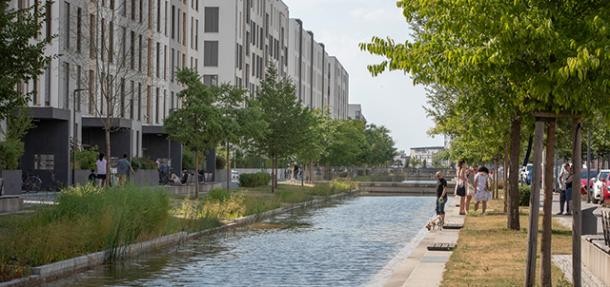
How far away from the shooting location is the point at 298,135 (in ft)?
194

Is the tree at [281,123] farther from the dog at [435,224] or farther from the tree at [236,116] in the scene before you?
the dog at [435,224]

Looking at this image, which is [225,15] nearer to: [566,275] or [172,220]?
[172,220]

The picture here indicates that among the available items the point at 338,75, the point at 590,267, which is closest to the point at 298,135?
the point at 590,267

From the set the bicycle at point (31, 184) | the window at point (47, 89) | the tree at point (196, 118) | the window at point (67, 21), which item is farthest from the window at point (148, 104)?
the bicycle at point (31, 184)

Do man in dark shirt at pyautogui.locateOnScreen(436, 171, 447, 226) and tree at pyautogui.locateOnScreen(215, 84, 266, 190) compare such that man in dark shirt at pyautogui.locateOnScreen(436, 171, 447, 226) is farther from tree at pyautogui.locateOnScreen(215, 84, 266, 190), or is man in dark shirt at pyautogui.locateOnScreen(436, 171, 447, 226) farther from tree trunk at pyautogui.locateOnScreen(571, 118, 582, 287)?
tree at pyautogui.locateOnScreen(215, 84, 266, 190)

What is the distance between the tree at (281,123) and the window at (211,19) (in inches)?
1129

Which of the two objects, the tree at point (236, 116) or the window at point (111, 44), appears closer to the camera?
the window at point (111, 44)

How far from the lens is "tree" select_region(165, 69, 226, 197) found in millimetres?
43281

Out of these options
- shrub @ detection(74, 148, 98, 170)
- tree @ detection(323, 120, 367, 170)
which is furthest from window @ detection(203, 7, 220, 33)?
shrub @ detection(74, 148, 98, 170)

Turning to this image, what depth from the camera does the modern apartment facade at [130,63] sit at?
43.9 metres

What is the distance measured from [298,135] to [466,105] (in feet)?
147

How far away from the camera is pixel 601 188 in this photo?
1636 inches

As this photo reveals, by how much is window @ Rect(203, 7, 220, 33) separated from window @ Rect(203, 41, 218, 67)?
1.13 metres

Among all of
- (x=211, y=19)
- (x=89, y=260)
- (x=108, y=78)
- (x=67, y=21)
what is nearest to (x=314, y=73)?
(x=211, y=19)
